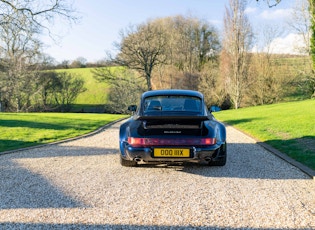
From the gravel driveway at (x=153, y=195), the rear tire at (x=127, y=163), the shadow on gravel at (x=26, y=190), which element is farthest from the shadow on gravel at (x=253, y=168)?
the shadow on gravel at (x=26, y=190)

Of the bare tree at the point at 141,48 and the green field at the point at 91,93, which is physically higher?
the bare tree at the point at 141,48

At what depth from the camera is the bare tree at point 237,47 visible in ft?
112

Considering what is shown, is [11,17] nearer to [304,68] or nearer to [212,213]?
[212,213]

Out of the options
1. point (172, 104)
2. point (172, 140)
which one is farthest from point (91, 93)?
point (172, 140)

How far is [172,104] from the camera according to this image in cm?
623

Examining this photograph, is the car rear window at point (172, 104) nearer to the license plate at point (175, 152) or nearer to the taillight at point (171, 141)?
the taillight at point (171, 141)

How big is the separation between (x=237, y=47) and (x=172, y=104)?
3053 cm

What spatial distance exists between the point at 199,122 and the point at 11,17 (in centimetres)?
1360

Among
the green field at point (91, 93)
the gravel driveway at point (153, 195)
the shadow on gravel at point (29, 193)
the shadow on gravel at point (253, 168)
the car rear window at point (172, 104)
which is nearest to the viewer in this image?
the gravel driveway at point (153, 195)

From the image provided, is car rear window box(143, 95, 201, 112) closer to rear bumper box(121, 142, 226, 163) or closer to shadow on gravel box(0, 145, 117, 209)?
rear bumper box(121, 142, 226, 163)

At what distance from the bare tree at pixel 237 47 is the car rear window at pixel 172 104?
98.9ft

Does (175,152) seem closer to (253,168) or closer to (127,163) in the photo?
(127,163)

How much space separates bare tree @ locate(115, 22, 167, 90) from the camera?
1326 inches

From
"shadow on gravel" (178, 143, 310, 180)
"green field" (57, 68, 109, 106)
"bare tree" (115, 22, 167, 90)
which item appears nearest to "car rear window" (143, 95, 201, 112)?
"shadow on gravel" (178, 143, 310, 180)
